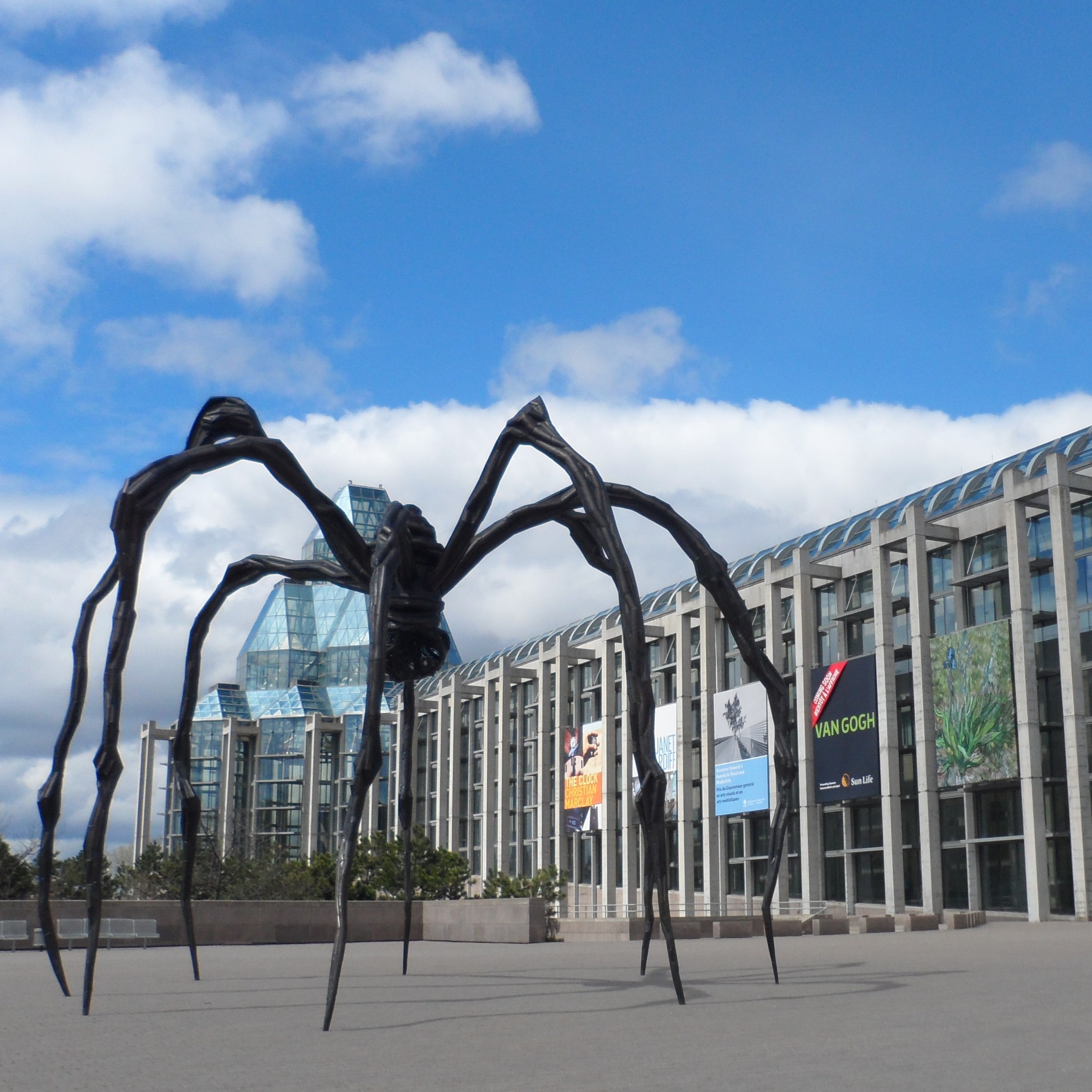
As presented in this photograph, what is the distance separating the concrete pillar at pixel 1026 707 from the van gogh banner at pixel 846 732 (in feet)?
17.9

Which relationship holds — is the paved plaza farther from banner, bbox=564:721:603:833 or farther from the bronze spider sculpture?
banner, bbox=564:721:603:833

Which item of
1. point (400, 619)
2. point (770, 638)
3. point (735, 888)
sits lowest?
point (735, 888)

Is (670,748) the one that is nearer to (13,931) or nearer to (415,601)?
(13,931)

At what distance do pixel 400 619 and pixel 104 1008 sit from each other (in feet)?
10.9

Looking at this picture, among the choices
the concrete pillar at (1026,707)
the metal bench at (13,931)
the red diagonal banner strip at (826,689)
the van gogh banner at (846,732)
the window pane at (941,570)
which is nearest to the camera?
the metal bench at (13,931)

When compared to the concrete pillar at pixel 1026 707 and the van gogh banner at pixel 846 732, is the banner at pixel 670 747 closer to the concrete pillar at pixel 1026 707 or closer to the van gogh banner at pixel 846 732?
the van gogh banner at pixel 846 732

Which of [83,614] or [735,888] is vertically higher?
[83,614]

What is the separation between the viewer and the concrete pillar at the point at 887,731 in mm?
38844

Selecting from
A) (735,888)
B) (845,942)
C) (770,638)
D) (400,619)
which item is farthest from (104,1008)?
(735,888)

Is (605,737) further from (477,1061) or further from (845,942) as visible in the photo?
(477,1061)

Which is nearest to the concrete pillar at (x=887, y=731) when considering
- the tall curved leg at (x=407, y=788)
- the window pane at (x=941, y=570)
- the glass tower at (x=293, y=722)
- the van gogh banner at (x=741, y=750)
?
the window pane at (x=941, y=570)

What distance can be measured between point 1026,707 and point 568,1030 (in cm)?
3140

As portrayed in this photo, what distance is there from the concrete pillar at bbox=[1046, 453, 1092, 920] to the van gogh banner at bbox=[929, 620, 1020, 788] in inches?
62.3

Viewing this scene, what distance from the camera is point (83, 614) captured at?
799 cm
